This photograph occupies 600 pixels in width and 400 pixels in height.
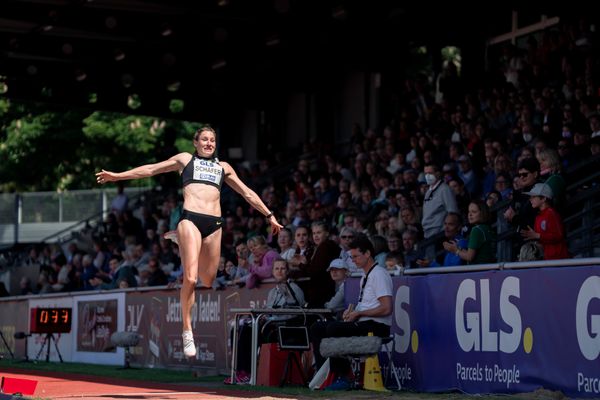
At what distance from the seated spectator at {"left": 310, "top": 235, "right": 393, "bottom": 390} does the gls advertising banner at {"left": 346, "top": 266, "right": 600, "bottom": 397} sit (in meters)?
0.41

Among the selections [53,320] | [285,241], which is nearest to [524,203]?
[285,241]

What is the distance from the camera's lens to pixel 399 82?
29953 mm

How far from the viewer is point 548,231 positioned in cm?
1393

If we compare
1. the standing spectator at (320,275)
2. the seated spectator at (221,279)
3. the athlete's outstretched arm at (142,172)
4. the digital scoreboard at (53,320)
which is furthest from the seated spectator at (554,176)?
the digital scoreboard at (53,320)

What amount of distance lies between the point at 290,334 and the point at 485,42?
14208mm

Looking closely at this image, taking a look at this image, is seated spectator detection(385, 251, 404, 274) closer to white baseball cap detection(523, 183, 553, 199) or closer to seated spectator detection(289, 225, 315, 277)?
seated spectator detection(289, 225, 315, 277)

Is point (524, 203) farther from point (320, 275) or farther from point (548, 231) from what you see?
point (320, 275)

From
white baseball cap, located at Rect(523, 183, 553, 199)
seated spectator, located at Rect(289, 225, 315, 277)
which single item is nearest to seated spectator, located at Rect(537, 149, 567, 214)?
white baseball cap, located at Rect(523, 183, 553, 199)

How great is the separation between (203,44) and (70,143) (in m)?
24.4

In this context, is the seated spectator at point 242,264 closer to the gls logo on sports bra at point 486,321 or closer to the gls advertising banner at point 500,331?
the gls advertising banner at point 500,331

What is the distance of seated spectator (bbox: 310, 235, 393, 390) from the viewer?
1423 cm

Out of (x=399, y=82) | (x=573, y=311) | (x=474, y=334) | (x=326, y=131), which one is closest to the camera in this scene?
(x=573, y=311)

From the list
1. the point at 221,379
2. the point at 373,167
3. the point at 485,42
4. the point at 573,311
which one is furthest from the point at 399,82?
the point at 573,311

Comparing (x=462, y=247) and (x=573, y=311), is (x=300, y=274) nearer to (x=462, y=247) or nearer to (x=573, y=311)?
(x=462, y=247)
